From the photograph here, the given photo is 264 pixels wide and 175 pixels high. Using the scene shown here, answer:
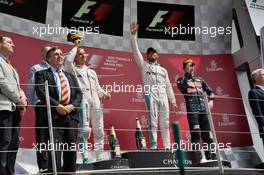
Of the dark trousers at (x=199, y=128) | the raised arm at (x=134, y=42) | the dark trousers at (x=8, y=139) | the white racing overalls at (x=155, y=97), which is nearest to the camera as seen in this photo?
the dark trousers at (x=8, y=139)

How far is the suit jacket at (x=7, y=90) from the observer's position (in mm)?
3344

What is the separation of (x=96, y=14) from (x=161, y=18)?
107 centimetres

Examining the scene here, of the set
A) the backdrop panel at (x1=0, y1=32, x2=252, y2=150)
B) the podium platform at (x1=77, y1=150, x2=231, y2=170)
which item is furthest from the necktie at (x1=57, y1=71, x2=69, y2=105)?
the backdrop panel at (x1=0, y1=32, x2=252, y2=150)

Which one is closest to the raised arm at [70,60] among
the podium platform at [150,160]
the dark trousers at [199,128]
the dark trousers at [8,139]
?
the dark trousers at [8,139]

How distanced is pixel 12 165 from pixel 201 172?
4.82 feet

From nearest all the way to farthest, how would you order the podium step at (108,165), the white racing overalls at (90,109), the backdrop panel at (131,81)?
the podium step at (108,165)
the white racing overalls at (90,109)
the backdrop panel at (131,81)

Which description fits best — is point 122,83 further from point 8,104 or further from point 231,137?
point 8,104

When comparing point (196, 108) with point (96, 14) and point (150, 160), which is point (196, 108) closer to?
point (150, 160)

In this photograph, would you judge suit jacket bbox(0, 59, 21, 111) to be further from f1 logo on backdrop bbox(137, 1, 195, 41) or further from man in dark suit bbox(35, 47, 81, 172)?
f1 logo on backdrop bbox(137, 1, 195, 41)

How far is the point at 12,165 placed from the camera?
356 centimetres

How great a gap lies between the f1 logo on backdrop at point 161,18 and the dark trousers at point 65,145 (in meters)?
3.77

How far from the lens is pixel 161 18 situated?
7211mm

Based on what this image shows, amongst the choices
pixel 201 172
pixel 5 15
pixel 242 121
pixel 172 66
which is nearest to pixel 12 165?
pixel 201 172

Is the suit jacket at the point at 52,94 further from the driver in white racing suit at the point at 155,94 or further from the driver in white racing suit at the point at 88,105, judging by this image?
the driver in white racing suit at the point at 155,94
